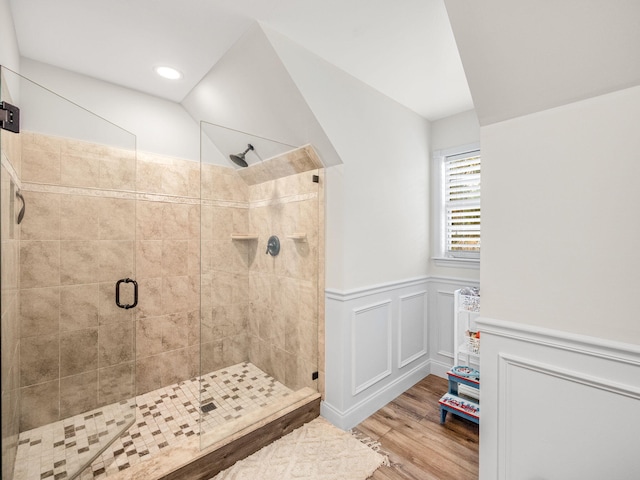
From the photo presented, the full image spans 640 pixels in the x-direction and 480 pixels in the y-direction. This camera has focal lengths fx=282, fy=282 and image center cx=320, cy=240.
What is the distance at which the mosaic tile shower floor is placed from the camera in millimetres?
1519

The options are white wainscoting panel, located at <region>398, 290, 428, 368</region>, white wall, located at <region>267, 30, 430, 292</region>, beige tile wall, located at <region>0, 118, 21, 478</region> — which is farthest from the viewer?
white wainscoting panel, located at <region>398, 290, 428, 368</region>

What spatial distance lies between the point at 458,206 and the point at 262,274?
2038mm

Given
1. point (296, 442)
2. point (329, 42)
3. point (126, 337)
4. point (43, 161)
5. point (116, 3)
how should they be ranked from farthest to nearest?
point (126, 337) < point (296, 442) < point (329, 42) < point (43, 161) < point (116, 3)

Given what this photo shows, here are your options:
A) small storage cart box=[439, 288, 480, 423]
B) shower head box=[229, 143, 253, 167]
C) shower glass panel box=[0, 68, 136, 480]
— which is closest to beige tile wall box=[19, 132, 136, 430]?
shower glass panel box=[0, 68, 136, 480]

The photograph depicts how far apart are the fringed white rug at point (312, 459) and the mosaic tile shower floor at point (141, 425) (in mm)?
283

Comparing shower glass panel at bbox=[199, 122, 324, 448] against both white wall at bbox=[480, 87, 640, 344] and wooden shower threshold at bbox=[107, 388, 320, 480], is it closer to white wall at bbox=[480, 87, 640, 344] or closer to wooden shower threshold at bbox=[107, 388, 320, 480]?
wooden shower threshold at bbox=[107, 388, 320, 480]

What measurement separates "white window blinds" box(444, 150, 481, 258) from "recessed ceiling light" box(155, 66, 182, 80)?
2.57m

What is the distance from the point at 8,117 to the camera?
43.9 inches

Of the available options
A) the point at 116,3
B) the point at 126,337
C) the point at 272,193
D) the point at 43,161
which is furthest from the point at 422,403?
the point at 116,3

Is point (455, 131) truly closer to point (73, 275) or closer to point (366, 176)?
point (366, 176)

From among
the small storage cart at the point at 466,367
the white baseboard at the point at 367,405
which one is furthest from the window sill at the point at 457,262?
the white baseboard at the point at 367,405

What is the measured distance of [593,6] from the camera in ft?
3.03

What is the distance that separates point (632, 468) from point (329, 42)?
244cm

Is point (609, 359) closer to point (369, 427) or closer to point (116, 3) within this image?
point (369, 427)
